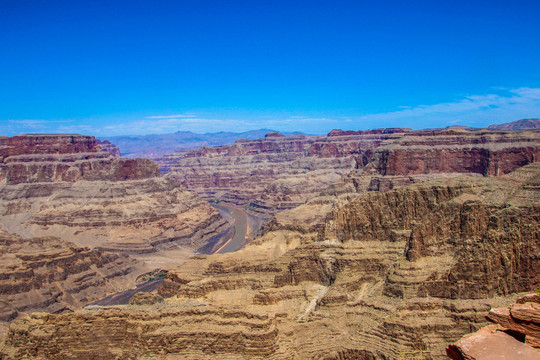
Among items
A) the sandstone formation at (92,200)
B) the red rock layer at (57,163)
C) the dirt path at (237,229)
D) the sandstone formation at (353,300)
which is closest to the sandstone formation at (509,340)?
the sandstone formation at (353,300)

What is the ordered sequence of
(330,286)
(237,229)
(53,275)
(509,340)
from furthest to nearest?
(237,229), (53,275), (330,286), (509,340)

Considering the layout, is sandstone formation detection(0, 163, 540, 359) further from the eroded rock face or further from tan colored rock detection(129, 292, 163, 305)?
the eroded rock face

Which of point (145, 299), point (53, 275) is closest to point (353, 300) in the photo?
point (145, 299)

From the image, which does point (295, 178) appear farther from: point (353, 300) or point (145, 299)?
point (353, 300)

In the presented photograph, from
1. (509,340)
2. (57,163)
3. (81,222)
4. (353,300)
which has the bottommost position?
(81,222)

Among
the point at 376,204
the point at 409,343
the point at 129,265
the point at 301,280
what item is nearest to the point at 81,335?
the point at 301,280

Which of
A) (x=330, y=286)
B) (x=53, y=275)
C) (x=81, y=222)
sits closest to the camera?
(x=330, y=286)

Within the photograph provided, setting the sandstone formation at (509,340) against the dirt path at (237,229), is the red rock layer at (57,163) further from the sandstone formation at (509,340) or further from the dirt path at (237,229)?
the sandstone formation at (509,340)
